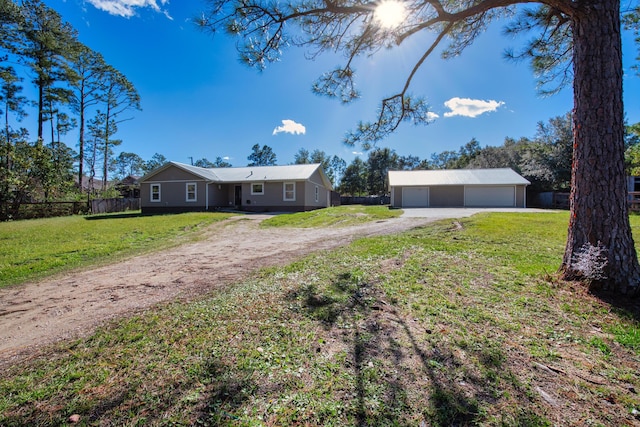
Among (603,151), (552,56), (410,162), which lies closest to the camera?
(603,151)

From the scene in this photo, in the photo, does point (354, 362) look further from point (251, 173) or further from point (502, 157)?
point (502, 157)

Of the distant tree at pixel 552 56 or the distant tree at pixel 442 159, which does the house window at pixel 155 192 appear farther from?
the distant tree at pixel 442 159

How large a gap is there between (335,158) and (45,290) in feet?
190

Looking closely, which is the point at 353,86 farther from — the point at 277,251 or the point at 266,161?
the point at 266,161

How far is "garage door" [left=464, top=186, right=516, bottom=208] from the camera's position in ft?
75.2

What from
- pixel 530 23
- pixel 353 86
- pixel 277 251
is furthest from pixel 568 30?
pixel 277 251

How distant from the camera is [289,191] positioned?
67.2ft

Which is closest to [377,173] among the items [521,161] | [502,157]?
[502,157]

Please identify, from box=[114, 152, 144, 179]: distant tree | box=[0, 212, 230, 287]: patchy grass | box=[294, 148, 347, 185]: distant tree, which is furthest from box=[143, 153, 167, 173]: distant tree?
box=[0, 212, 230, 287]: patchy grass

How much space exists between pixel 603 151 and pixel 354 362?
11.7 ft

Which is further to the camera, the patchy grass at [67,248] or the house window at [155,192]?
the house window at [155,192]

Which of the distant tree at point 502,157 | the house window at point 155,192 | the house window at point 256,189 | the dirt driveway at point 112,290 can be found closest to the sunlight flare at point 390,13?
the dirt driveway at point 112,290

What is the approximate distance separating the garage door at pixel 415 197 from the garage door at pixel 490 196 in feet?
10.5

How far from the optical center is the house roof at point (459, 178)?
23.2 m
